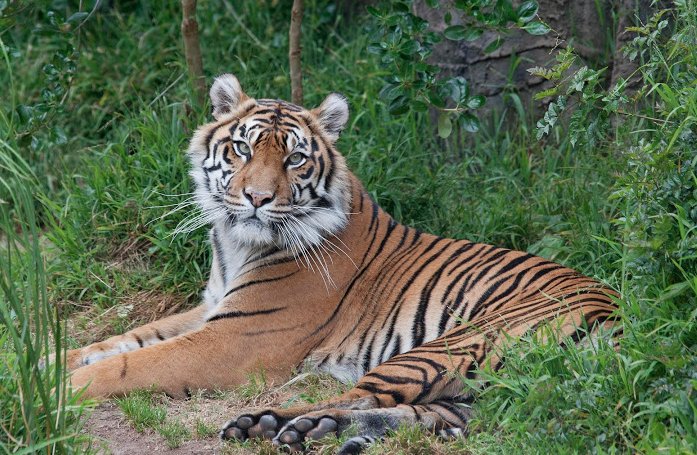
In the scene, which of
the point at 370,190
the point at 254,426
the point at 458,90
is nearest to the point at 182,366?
the point at 254,426

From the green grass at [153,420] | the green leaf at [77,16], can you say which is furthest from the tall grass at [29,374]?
the green leaf at [77,16]

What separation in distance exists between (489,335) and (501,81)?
286 cm

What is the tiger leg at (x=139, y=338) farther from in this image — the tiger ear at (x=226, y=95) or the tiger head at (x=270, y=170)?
the tiger ear at (x=226, y=95)

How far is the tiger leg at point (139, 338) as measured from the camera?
16.0 feet

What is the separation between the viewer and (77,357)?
191 inches

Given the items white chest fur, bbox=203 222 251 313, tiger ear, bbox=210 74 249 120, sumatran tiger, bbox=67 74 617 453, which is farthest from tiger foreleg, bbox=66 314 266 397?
tiger ear, bbox=210 74 249 120

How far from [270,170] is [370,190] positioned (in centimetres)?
136

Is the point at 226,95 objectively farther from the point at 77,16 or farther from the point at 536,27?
the point at 536,27

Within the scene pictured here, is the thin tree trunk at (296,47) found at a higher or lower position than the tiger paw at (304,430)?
higher

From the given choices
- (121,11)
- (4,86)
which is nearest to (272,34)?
(121,11)

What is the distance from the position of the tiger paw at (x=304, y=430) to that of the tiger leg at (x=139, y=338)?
4.94ft

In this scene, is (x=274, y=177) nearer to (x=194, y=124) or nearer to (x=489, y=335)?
(x=489, y=335)

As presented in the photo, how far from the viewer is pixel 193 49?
249 inches

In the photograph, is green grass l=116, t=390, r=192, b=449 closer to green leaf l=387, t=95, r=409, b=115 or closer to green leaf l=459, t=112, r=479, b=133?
green leaf l=387, t=95, r=409, b=115
